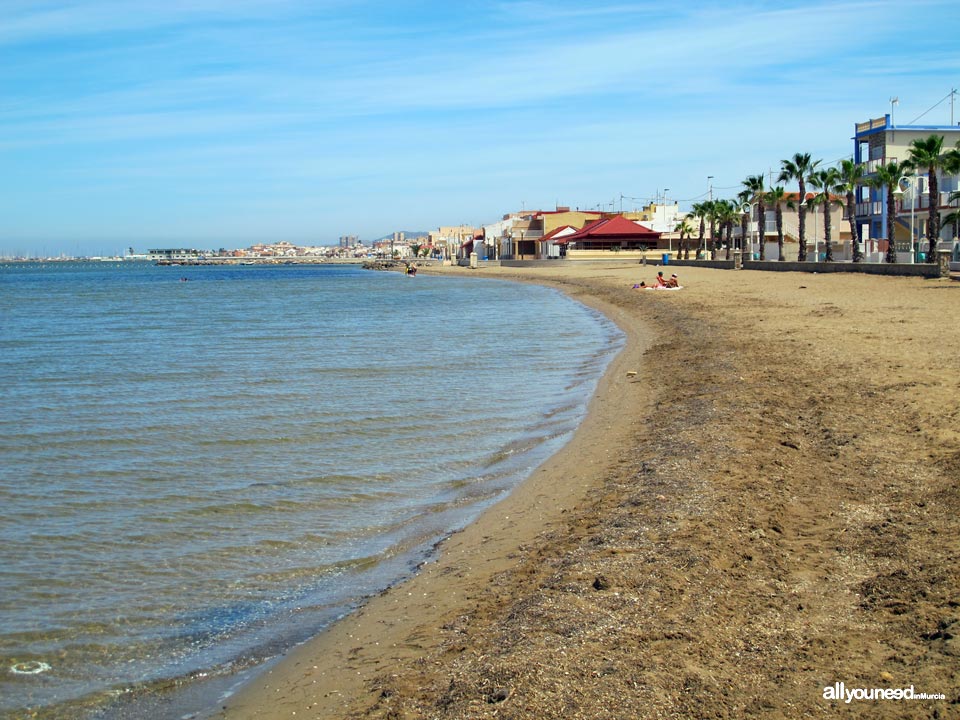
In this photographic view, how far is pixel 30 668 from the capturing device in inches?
232

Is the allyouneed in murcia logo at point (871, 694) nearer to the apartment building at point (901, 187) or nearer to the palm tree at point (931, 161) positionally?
the palm tree at point (931, 161)

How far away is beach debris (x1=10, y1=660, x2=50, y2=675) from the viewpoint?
5844 mm

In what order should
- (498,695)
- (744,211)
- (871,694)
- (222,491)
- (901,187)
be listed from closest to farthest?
(871,694) → (498,695) → (222,491) → (901,187) → (744,211)

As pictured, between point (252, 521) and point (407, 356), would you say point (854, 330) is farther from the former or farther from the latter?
point (252, 521)

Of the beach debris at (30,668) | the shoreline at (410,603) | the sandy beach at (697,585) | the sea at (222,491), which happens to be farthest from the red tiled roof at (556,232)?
the beach debris at (30,668)

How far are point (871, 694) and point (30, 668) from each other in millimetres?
5050

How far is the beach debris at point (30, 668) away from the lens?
5844 mm

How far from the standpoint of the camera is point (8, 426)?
14.6 m

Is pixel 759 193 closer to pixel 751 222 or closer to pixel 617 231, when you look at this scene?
pixel 751 222

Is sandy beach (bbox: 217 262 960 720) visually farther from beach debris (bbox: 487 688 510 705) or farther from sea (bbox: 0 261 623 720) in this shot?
sea (bbox: 0 261 623 720)

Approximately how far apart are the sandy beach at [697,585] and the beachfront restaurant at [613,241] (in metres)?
84.4

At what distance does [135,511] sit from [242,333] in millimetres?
23958

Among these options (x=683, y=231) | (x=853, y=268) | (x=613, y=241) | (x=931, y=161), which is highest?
(x=931, y=161)

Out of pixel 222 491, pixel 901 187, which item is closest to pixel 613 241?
pixel 901 187
